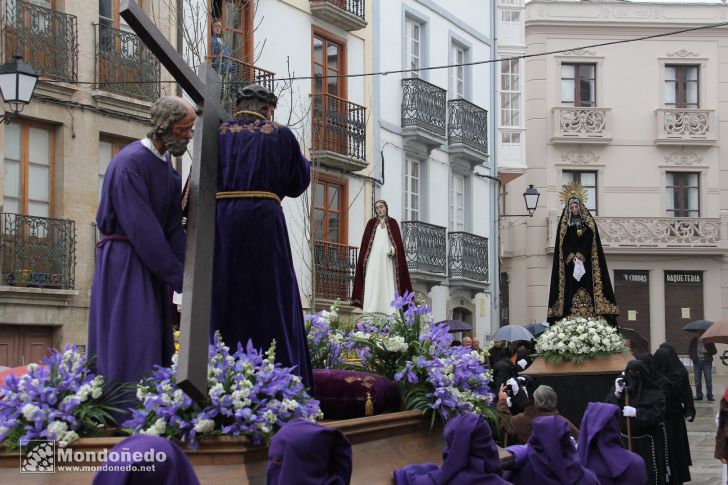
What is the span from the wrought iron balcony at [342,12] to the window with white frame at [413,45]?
2484mm

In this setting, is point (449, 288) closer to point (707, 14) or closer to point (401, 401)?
point (707, 14)

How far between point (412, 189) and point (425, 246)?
1.43 meters

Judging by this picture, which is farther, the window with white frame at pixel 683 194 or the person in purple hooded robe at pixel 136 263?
the window with white frame at pixel 683 194

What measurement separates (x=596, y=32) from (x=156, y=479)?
1488 inches

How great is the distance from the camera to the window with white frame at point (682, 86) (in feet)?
133

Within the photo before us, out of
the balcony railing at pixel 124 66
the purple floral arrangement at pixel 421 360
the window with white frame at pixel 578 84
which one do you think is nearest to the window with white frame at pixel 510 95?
the window with white frame at pixel 578 84

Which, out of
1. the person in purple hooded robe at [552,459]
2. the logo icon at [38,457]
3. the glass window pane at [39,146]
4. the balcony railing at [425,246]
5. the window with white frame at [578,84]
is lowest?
the person in purple hooded robe at [552,459]

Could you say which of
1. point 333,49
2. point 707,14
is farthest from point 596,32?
point 333,49

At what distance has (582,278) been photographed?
15859 millimetres

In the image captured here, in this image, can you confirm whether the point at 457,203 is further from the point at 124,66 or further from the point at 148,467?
the point at 148,467

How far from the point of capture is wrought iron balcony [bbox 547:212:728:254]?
129 feet

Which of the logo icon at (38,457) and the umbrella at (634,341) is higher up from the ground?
the umbrella at (634,341)

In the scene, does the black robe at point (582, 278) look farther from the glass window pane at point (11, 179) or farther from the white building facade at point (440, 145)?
the white building facade at point (440, 145)

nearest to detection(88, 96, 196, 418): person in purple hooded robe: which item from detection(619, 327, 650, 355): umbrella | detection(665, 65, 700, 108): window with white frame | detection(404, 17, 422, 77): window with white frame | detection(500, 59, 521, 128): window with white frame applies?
detection(619, 327, 650, 355): umbrella
